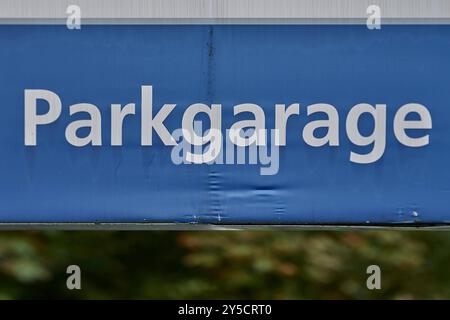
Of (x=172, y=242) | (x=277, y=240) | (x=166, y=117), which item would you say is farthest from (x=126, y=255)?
(x=166, y=117)

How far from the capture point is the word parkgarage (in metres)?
4.15

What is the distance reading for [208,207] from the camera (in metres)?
4.15

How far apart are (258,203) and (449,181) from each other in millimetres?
854

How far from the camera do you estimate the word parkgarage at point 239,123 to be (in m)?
4.15

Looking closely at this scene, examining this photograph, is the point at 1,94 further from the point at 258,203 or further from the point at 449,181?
the point at 449,181
